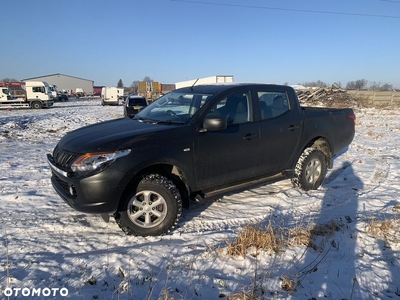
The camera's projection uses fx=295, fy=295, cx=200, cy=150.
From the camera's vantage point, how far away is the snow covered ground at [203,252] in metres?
2.59

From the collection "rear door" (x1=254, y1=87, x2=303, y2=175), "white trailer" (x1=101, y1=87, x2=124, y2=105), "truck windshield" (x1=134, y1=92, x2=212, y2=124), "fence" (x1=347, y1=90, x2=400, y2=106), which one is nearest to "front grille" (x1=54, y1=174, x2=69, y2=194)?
"truck windshield" (x1=134, y1=92, x2=212, y2=124)

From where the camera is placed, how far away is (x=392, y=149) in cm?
911

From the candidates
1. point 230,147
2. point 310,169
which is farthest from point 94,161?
point 310,169

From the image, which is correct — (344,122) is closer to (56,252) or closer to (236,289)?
(236,289)

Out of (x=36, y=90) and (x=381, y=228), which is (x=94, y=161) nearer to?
(x=381, y=228)

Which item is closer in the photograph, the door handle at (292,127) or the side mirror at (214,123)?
the side mirror at (214,123)

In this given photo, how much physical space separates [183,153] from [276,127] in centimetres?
180

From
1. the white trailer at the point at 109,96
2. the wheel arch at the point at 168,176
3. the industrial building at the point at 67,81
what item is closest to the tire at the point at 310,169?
the wheel arch at the point at 168,176

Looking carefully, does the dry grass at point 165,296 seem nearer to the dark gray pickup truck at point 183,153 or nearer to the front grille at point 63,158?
the dark gray pickup truck at point 183,153

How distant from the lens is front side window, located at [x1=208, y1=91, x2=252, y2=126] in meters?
4.18

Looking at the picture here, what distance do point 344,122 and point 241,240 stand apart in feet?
13.1

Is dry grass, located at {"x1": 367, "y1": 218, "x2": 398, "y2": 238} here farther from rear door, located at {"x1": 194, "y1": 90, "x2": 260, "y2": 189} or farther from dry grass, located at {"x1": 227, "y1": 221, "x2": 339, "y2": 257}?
rear door, located at {"x1": 194, "y1": 90, "x2": 260, "y2": 189}

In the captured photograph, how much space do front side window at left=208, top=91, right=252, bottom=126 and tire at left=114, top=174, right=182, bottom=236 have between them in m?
1.23

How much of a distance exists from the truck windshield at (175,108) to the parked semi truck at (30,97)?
3259 centimetres
